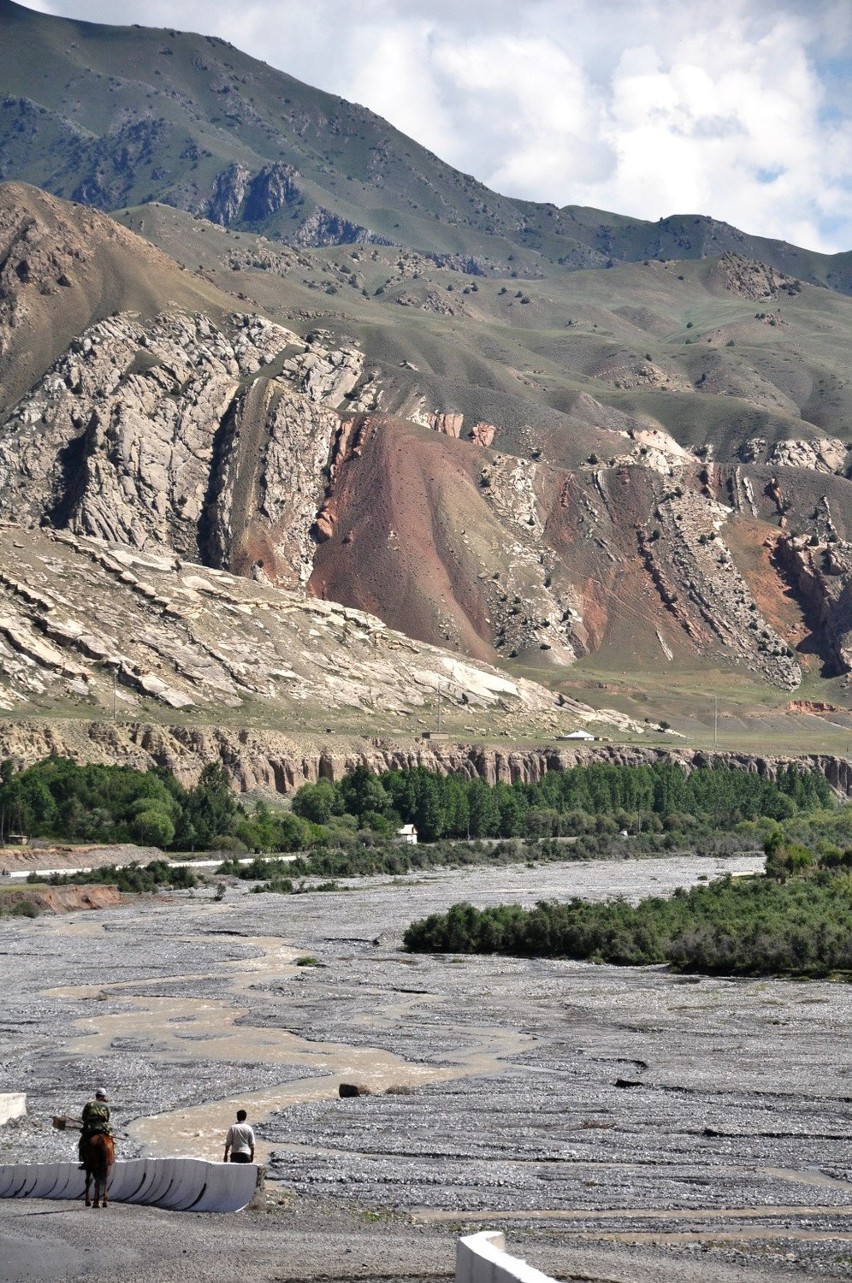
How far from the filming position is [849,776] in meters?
171

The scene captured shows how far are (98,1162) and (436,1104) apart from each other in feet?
41.1

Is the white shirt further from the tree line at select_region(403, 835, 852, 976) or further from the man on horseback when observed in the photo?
the tree line at select_region(403, 835, 852, 976)

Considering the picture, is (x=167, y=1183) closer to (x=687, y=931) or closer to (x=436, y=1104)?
(x=436, y=1104)

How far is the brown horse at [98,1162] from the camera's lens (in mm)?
26656

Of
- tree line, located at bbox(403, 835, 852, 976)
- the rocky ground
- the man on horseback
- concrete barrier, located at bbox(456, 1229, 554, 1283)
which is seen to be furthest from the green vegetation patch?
concrete barrier, located at bbox(456, 1229, 554, 1283)

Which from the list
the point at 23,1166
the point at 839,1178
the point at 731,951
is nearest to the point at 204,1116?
the point at 23,1166

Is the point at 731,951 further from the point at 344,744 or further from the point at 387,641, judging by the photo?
the point at 387,641

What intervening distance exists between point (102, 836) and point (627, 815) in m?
47.8

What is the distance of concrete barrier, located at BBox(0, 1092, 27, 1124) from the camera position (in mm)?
36781

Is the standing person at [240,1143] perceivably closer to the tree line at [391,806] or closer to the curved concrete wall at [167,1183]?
the curved concrete wall at [167,1183]

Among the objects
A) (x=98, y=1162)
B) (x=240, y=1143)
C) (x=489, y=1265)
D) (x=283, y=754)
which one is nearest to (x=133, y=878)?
(x=283, y=754)

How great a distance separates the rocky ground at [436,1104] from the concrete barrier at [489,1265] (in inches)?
151

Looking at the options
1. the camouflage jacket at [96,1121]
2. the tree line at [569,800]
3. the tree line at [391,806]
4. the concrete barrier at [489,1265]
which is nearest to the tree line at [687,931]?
the camouflage jacket at [96,1121]

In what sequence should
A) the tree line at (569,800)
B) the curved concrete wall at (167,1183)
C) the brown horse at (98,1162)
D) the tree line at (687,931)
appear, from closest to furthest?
the brown horse at (98,1162) → the curved concrete wall at (167,1183) → the tree line at (687,931) → the tree line at (569,800)
